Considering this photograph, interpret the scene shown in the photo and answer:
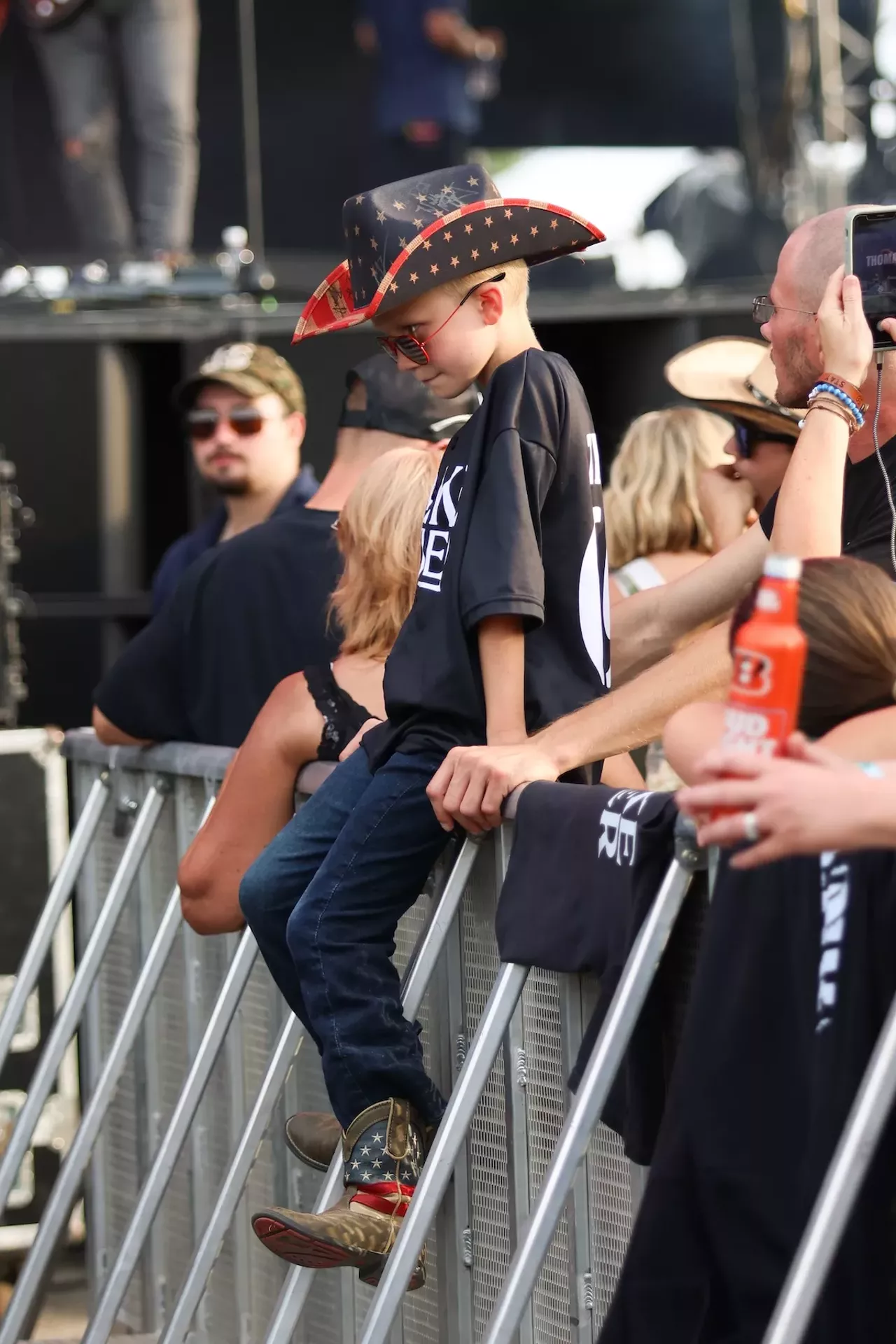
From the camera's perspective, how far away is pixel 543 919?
2770 mm

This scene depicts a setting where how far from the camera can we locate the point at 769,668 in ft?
5.54

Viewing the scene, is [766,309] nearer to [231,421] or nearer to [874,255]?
[874,255]

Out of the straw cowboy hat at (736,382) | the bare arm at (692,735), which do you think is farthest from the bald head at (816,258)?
the bare arm at (692,735)

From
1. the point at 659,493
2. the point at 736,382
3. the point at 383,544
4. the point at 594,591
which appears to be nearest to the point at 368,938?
the point at 594,591

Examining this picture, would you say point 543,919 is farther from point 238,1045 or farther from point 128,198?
point 128,198

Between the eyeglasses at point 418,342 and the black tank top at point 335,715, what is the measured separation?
713 mm

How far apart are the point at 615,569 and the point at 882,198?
3.09m

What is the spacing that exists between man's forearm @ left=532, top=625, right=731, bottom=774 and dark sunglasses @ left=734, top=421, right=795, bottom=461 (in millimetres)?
1141

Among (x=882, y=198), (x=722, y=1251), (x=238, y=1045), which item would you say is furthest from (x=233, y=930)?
(x=882, y=198)

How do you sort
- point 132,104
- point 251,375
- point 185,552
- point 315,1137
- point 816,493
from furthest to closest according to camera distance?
point 132,104
point 185,552
point 251,375
point 315,1137
point 816,493

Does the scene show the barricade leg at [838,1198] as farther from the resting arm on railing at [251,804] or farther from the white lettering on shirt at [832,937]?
the resting arm on railing at [251,804]

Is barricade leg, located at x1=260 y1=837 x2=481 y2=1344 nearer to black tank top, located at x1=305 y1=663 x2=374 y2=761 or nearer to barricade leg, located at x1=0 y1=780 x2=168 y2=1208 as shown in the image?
black tank top, located at x1=305 y1=663 x2=374 y2=761

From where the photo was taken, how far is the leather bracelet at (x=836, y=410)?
2.68 metres

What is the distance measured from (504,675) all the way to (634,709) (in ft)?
0.65
